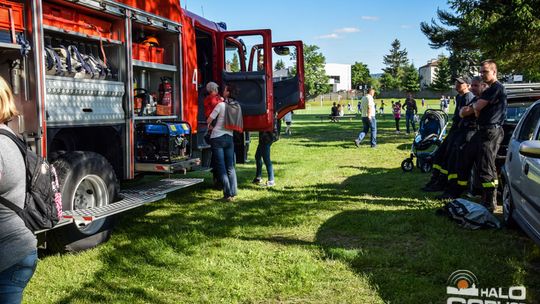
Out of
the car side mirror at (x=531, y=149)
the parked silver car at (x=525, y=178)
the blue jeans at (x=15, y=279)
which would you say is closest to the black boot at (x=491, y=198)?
the parked silver car at (x=525, y=178)

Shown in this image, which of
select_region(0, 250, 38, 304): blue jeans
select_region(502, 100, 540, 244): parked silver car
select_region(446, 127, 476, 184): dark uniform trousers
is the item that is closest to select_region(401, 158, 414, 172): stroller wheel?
select_region(446, 127, 476, 184): dark uniform trousers

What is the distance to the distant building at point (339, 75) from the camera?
12900 centimetres

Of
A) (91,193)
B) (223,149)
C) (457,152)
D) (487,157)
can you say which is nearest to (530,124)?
(487,157)

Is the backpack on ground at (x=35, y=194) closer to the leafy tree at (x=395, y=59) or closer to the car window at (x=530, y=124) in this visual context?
the car window at (x=530, y=124)

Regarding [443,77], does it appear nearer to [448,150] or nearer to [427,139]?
[427,139]

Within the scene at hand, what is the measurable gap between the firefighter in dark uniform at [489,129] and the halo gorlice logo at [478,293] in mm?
2781

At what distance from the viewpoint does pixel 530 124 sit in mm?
5637

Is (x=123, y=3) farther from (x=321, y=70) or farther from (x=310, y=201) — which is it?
(x=321, y=70)

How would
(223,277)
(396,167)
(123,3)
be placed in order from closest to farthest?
(223,277), (123,3), (396,167)

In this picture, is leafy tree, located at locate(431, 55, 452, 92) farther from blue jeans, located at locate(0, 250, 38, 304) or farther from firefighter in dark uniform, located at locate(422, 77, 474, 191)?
blue jeans, located at locate(0, 250, 38, 304)

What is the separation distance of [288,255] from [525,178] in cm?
247

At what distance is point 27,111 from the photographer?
175 inches

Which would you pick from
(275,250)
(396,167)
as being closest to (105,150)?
(275,250)

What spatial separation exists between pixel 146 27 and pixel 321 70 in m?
102
